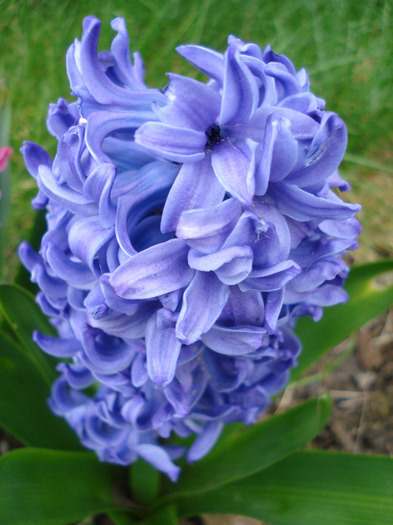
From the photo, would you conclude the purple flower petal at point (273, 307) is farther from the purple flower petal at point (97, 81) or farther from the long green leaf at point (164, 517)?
the long green leaf at point (164, 517)

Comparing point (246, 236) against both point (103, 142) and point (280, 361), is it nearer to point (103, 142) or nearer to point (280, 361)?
point (103, 142)

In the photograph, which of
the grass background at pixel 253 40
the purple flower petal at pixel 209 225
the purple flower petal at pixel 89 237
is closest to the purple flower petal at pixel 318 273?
the purple flower petal at pixel 209 225

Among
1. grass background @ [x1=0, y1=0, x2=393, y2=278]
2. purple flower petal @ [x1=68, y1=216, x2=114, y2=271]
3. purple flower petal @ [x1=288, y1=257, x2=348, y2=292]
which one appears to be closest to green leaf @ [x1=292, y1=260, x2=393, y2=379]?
purple flower petal @ [x1=288, y1=257, x2=348, y2=292]

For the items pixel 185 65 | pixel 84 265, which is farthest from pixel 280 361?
pixel 185 65

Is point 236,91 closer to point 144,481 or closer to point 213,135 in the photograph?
point 213,135

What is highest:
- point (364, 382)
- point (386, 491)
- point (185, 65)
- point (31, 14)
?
point (31, 14)

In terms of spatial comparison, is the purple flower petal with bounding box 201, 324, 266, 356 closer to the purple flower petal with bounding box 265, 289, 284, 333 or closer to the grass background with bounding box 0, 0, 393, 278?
the purple flower petal with bounding box 265, 289, 284, 333
